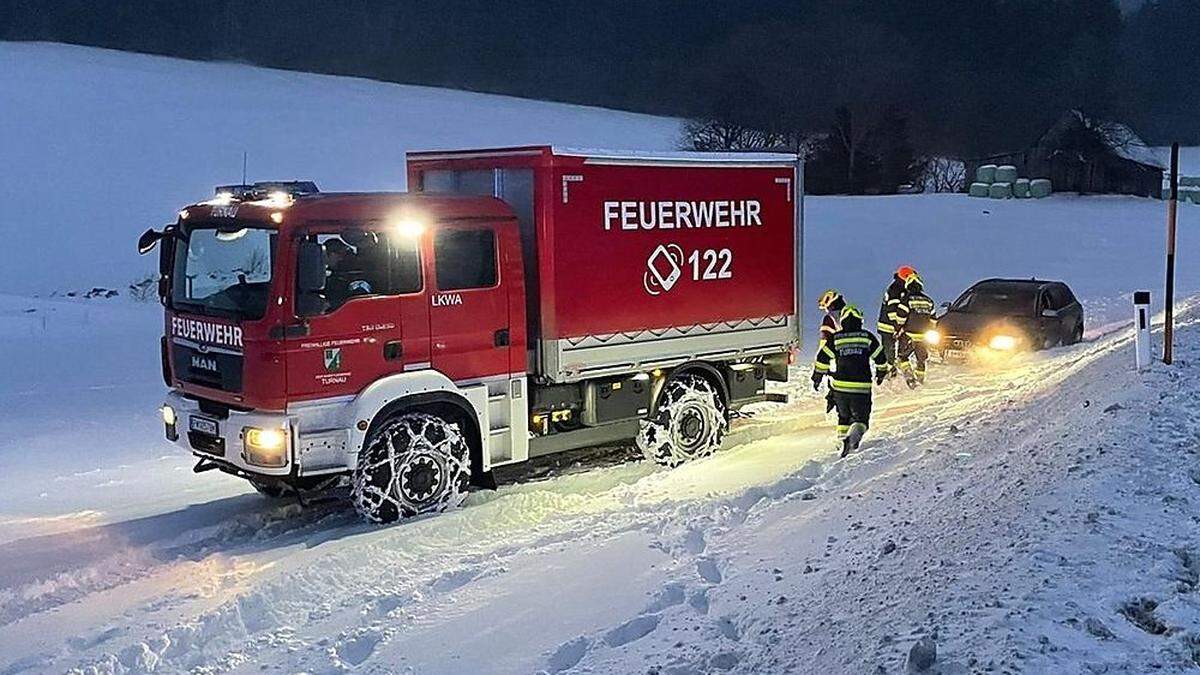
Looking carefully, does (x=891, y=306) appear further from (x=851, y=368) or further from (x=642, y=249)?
(x=642, y=249)

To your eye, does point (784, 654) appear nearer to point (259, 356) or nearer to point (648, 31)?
point (259, 356)

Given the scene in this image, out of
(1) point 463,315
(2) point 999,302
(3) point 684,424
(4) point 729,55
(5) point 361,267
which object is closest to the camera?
(5) point 361,267

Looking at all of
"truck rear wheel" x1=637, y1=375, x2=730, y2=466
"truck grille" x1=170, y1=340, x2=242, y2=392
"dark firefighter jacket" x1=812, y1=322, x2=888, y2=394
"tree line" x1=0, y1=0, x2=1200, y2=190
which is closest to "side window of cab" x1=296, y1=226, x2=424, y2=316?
"truck grille" x1=170, y1=340, x2=242, y2=392

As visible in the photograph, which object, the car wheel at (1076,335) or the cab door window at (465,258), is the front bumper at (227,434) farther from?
the car wheel at (1076,335)

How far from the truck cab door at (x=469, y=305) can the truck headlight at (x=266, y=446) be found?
1.31 meters

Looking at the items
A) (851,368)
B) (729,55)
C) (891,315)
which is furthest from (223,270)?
(729,55)

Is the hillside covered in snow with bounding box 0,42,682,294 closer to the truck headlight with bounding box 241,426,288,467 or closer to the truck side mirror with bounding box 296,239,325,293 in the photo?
the truck headlight with bounding box 241,426,288,467

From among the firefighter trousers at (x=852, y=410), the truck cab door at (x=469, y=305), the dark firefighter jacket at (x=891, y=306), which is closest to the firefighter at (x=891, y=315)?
the dark firefighter jacket at (x=891, y=306)

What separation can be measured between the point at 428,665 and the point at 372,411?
10.4 feet

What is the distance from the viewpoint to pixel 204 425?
28.7 ft

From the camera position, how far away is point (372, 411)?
8.51 meters

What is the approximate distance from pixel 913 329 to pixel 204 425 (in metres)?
8.53

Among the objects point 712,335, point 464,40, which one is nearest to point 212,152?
point 464,40

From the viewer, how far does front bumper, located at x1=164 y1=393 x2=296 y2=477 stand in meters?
8.25
